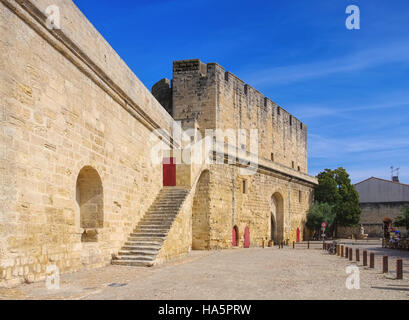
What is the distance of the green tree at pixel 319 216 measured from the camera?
2648cm

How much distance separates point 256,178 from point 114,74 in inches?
473

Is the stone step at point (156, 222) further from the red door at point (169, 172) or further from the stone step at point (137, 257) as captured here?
the red door at point (169, 172)

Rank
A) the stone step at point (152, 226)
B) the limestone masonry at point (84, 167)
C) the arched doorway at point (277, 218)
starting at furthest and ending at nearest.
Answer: the arched doorway at point (277, 218)
the stone step at point (152, 226)
the limestone masonry at point (84, 167)

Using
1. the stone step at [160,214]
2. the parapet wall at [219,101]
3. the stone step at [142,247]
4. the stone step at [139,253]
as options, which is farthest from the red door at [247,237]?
the stone step at [139,253]

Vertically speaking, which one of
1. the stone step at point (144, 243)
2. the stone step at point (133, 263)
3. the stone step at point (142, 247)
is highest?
the stone step at point (144, 243)

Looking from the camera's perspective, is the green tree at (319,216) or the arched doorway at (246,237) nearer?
the arched doorway at (246,237)

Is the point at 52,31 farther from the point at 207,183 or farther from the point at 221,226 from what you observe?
the point at 221,226

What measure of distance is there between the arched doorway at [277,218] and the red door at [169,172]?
9.92m

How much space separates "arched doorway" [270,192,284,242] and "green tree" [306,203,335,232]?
433 cm

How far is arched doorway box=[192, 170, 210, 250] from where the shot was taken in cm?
1609

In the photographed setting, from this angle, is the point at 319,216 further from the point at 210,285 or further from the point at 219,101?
the point at 210,285

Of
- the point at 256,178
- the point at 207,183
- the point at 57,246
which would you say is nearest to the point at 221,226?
the point at 207,183

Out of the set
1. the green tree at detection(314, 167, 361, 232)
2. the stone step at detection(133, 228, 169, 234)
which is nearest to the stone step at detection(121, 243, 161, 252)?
the stone step at detection(133, 228, 169, 234)

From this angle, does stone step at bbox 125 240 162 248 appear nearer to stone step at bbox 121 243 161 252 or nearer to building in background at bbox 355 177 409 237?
stone step at bbox 121 243 161 252
